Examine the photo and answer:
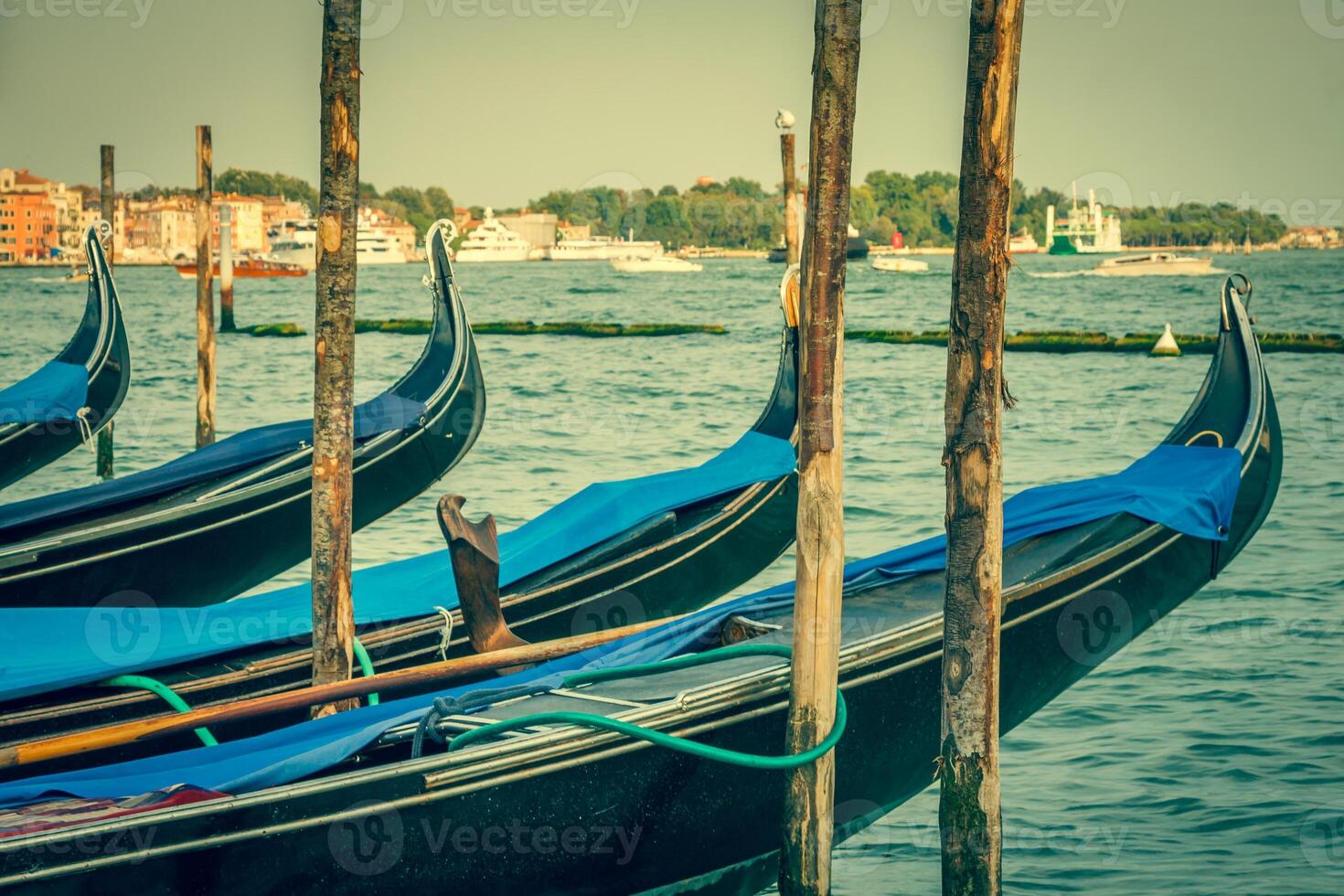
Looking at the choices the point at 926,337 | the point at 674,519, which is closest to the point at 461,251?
the point at 926,337

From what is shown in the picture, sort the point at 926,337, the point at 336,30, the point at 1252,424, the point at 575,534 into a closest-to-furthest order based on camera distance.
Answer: the point at 336,30 < the point at 575,534 < the point at 1252,424 < the point at 926,337

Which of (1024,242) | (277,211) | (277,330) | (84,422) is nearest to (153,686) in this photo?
(84,422)

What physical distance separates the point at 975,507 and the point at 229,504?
417 centimetres

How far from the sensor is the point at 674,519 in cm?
622

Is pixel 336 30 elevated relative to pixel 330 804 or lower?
elevated

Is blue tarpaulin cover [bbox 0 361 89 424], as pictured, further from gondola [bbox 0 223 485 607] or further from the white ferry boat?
the white ferry boat

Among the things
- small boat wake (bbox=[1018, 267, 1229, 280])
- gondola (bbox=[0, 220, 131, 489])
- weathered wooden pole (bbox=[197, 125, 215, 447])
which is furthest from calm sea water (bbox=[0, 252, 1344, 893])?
small boat wake (bbox=[1018, 267, 1229, 280])

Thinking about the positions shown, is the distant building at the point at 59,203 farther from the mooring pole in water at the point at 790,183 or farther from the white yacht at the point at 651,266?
the mooring pole in water at the point at 790,183

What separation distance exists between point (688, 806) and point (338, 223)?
2082mm

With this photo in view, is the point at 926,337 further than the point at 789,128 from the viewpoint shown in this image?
Yes

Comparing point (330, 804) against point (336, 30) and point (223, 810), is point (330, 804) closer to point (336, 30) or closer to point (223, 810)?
point (223, 810)

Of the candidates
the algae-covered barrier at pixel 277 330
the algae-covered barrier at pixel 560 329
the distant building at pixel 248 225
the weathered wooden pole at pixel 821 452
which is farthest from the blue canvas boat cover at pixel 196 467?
the distant building at pixel 248 225

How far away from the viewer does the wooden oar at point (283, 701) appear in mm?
3969

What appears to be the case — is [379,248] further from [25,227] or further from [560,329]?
[560,329]
